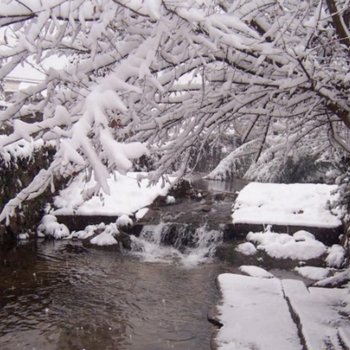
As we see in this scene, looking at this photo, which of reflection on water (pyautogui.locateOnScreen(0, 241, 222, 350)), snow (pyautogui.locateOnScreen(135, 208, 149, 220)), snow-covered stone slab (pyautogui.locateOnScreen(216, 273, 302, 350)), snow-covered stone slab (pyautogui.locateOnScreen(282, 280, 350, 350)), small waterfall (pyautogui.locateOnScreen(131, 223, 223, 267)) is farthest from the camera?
snow (pyautogui.locateOnScreen(135, 208, 149, 220))

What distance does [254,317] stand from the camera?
522 cm

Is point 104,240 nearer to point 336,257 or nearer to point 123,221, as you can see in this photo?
point 123,221

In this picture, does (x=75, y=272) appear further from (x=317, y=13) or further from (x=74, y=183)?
(x=317, y=13)

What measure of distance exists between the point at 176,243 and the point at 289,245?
9.30 feet

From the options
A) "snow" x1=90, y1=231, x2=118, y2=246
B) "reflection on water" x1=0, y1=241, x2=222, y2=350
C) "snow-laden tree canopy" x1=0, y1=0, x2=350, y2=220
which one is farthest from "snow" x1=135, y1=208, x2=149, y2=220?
"snow-laden tree canopy" x1=0, y1=0, x2=350, y2=220

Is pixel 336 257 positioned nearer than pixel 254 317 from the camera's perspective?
No

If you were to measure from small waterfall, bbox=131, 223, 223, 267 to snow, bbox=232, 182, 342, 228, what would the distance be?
94 centimetres

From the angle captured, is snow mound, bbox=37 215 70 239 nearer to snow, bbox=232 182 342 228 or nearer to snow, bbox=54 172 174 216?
snow, bbox=54 172 174 216

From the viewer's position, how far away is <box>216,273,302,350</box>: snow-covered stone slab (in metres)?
4.61

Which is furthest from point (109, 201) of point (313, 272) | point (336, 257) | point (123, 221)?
point (336, 257)

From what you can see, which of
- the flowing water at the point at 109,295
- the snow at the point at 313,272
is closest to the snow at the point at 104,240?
the flowing water at the point at 109,295

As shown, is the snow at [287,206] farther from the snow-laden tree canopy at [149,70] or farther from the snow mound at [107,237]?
the snow-laden tree canopy at [149,70]

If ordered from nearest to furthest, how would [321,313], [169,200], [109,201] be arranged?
1. [321,313]
2. [109,201]
3. [169,200]

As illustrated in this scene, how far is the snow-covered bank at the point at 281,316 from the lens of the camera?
4.49 m
